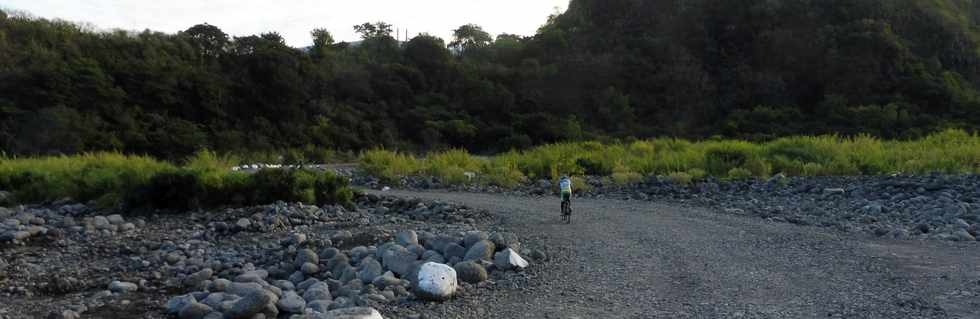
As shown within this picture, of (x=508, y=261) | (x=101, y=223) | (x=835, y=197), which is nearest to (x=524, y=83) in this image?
(x=835, y=197)

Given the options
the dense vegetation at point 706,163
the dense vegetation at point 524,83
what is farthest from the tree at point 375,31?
the dense vegetation at point 706,163

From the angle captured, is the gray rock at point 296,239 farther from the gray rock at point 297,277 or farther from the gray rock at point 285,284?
the gray rock at point 285,284

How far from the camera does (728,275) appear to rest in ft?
22.9

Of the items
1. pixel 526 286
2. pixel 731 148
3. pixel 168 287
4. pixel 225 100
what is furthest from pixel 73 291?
pixel 225 100

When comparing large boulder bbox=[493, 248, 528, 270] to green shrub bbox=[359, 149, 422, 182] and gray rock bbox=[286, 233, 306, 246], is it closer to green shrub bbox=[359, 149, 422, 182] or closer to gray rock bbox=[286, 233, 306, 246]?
gray rock bbox=[286, 233, 306, 246]

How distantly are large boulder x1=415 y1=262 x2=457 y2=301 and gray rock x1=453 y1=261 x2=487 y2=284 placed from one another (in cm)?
39

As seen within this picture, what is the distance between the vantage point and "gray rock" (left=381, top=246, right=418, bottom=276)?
24.4 feet

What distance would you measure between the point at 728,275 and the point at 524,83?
40238 mm

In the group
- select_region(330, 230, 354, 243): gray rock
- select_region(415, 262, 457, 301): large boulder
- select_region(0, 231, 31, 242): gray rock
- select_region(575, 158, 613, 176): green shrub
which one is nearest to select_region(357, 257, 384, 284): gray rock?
select_region(415, 262, 457, 301): large boulder

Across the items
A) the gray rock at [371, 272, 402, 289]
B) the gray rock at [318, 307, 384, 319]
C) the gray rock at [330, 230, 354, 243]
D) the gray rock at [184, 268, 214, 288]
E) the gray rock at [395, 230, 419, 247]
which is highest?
the gray rock at [318, 307, 384, 319]

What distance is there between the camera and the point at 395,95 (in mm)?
44406

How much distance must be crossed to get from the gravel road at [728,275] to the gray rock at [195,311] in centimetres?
174

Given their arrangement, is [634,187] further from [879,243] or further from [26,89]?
[26,89]

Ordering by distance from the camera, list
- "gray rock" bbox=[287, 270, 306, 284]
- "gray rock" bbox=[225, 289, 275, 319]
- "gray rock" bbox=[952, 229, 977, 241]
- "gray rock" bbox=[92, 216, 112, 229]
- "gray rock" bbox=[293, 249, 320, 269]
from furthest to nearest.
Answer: "gray rock" bbox=[92, 216, 112, 229], "gray rock" bbox=[952, 229, 977, 241], "gray rock" bbox=[293, 249, 320, 269], "gray rock" bbox=[287, 270, 306, 284], "gray rock" bbox=[225, 289, 275, 319]
